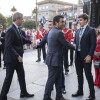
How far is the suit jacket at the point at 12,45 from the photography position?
536 centimetres

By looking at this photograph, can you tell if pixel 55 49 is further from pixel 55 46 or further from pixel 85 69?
pixel 85 69

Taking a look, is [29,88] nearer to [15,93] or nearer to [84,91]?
[15,93]

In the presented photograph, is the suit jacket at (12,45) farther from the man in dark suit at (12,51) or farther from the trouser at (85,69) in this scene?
the trouser at (85,69)

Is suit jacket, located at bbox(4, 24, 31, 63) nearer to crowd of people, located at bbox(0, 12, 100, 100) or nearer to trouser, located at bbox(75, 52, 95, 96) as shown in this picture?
crowd of people, located at bbox(0, 12, 100, 100)

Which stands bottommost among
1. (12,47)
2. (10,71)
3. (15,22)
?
(10,71)

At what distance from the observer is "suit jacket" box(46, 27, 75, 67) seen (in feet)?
17.0

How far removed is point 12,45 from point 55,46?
0.97 metres

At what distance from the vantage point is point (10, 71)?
557 centimetres

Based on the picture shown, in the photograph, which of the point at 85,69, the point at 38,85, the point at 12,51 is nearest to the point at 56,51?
the point at 85,69

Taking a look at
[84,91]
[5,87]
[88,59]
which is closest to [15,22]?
[5,87]

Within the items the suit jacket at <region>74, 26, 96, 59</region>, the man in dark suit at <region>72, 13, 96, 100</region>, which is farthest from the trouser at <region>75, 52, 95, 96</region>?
the suit jacket at <region>74, 26, 96, 59</region>

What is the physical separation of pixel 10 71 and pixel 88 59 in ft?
5.79

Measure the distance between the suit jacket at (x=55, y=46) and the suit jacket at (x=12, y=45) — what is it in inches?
29.0

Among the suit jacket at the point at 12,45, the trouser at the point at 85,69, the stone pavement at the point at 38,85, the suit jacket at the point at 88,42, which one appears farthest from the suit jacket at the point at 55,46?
the stone pavement at the point at 38,85
